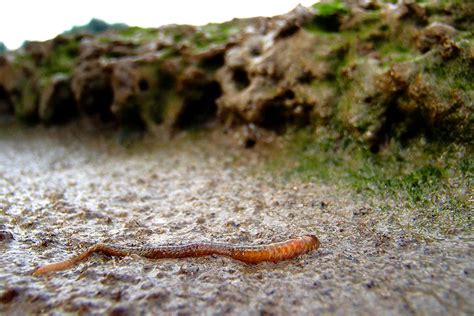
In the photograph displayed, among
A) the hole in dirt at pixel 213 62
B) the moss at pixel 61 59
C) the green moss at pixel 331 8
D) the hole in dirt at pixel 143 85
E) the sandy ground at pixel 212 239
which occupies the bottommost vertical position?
the sandy ground at pixel 212 239

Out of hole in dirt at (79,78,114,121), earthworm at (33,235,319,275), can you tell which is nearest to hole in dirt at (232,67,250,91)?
hole in dirt at (79,78,114,121)

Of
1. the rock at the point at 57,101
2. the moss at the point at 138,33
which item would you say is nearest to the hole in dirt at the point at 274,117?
the moss at the point at 138,33

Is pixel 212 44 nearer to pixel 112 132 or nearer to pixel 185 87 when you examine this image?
pixel 185 87

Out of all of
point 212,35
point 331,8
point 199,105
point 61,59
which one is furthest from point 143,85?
point 331,8

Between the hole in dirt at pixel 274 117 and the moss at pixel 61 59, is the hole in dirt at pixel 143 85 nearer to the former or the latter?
the moss at pixel 61 59

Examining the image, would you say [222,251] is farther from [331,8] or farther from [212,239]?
[331,8]

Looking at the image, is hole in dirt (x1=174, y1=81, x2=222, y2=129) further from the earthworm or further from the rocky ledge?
the earthworm

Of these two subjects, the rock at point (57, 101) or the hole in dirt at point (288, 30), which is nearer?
the hole in dirt at point (288, 30)
